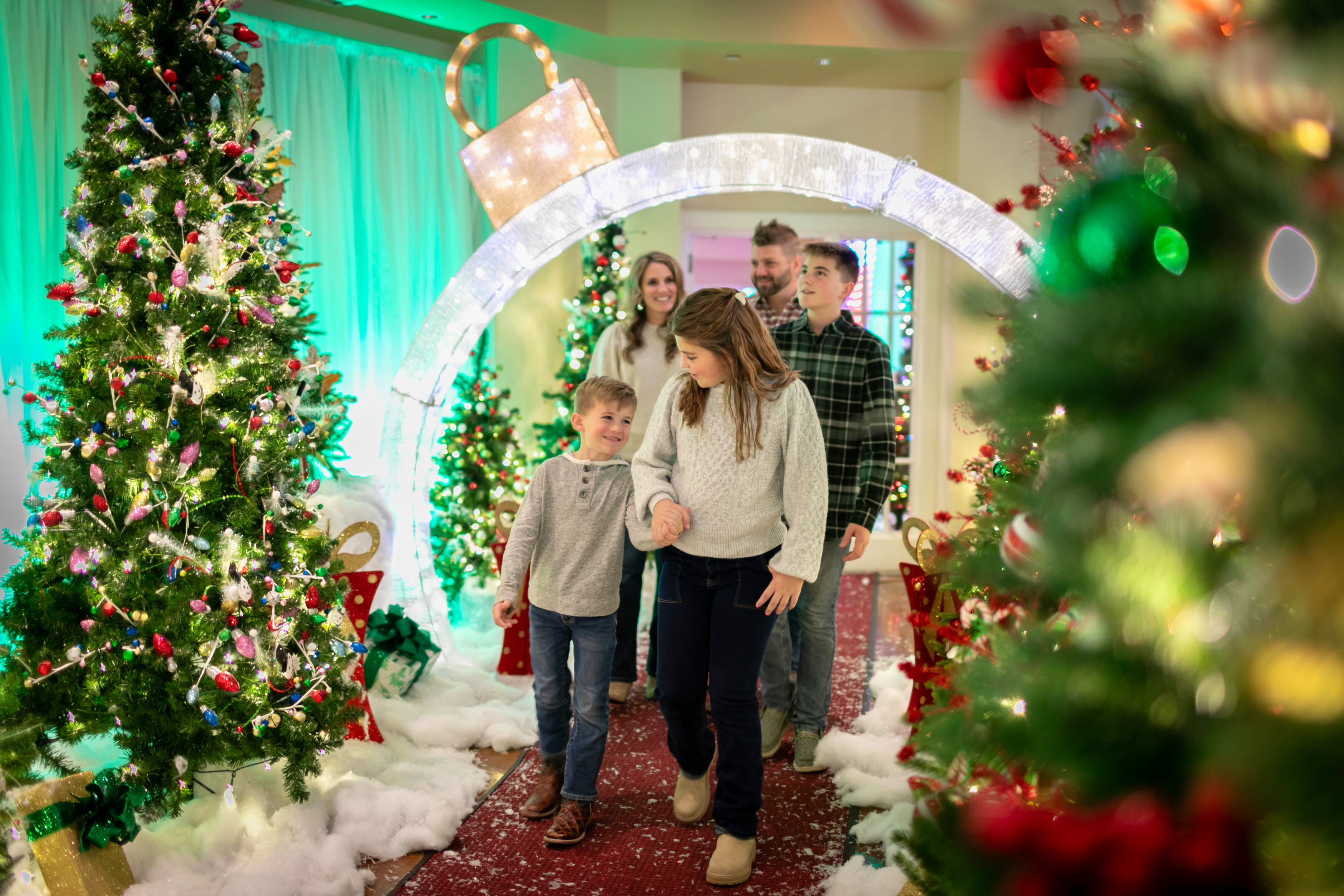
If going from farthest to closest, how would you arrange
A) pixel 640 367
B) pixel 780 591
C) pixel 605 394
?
pixel 640 367, pixel 605 394, pixel 780 591

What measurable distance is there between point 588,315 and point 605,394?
111 inches

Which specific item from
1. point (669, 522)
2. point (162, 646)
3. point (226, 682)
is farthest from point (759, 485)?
point (162, 646)

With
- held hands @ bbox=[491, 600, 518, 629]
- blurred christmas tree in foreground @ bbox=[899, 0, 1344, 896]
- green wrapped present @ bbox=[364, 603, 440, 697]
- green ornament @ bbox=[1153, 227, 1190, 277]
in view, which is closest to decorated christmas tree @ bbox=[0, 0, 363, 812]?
held hands @ bbox=[491, 600, 518, 629]

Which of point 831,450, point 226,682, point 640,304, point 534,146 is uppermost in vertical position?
point 534,146

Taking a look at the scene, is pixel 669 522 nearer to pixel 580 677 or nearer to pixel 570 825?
pixel 580 677

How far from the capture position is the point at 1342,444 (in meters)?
0.44

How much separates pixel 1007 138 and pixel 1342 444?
590cm

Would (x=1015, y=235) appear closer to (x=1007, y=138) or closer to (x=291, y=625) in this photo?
(x=291, y=625)

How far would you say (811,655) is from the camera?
112 inches

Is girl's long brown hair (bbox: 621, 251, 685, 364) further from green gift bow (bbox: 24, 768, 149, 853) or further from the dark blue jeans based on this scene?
green gift bow (bbox: 24, 768, 149, 853)

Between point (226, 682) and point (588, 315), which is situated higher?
point (588, 315)

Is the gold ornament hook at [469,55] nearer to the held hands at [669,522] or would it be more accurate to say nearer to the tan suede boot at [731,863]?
the held hands at [669,522]

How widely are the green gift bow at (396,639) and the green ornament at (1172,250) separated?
2959 mm

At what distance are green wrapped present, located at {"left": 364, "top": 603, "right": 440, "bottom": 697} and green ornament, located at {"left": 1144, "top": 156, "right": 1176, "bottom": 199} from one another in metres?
2.94
